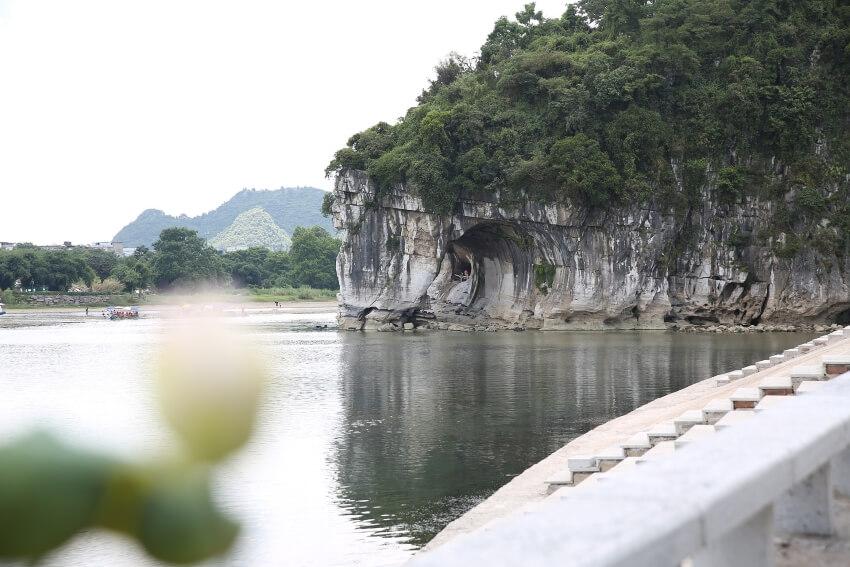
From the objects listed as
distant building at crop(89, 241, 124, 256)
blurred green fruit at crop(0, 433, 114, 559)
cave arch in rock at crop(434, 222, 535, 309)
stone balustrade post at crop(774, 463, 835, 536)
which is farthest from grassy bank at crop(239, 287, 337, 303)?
stone balustrade post at crop(774, 463, 835, 536)

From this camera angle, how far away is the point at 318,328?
193ft

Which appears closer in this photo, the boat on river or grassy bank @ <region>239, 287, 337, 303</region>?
the boat on river

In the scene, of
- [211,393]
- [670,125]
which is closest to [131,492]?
[211,393]

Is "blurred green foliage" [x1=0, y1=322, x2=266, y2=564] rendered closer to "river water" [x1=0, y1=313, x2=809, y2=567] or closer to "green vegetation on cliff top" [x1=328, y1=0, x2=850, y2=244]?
"river water" [x1=0, y1=313, x2=809, y2=567]

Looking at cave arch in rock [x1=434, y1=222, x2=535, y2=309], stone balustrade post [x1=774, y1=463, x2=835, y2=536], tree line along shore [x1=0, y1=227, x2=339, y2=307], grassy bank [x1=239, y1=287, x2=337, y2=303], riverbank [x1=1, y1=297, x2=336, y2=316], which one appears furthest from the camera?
grassy bank [x1=239, y1=287, x2=337, y2=303]

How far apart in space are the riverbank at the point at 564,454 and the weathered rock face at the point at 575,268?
96.7 ft

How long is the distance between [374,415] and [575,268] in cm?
3099

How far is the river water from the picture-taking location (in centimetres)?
1273

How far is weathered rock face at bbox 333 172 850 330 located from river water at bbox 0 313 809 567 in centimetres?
509

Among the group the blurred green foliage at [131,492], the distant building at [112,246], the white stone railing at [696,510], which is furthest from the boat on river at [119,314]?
the white stone railing at [696,510]

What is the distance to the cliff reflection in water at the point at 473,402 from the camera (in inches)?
573

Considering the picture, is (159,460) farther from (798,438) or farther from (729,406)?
(798,438)

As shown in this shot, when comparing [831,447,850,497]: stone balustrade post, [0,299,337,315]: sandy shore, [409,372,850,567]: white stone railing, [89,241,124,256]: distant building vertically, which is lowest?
[0,299,337,315]: sandy shore

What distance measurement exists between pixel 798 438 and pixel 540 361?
31.1 m
